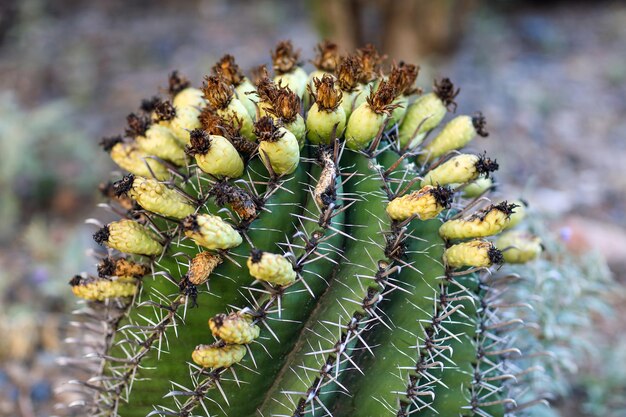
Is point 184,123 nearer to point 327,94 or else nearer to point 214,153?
point 214,153

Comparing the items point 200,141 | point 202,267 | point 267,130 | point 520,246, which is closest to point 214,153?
point 200,141

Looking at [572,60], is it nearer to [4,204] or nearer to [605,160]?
[605,160]

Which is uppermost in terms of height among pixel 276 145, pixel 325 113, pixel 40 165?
pixel 40 165

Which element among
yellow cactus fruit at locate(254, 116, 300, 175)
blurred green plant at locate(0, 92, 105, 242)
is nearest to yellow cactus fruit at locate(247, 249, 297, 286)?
yellow cactus fruit at locate(254, 116, 300, 175)

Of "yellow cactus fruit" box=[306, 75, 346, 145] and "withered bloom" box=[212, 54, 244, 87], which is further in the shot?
"withered bloom" box=[212, 54, 244, 87]

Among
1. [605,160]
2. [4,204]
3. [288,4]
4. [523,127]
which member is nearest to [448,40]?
[523,127]

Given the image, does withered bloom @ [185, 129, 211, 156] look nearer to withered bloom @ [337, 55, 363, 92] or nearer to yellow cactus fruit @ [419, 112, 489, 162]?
withered bloom @ [337, 55, 363, 92]
